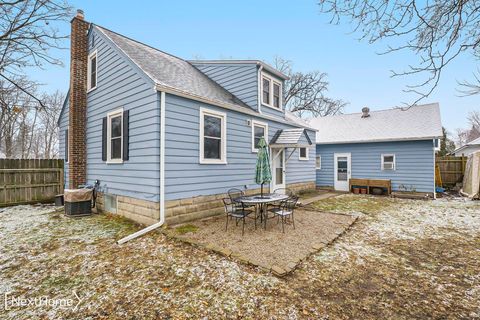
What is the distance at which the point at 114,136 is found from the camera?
7.35m

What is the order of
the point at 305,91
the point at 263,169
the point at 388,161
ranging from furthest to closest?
the point at 305,91, the point at 388,161, the point at 263,169

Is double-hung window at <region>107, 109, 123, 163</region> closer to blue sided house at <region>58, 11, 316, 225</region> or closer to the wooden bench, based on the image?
blue sided house at <region>58, 11, 316, 225</region>

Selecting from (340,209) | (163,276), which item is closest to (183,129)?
(163,276)

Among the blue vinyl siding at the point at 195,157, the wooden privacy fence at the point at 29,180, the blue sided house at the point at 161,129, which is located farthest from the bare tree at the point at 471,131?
the wooden privacy fence at the point at 29,180

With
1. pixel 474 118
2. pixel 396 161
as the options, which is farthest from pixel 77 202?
pixel 474 118

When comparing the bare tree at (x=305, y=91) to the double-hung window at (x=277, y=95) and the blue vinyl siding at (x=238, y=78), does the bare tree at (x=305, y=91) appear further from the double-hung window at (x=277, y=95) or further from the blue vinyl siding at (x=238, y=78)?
the blue vinyl siding at (x=238, y=78)

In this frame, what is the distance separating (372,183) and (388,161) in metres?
1.56

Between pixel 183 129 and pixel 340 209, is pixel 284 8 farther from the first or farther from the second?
pixel 340 209

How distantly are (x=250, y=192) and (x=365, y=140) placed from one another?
8481 mm

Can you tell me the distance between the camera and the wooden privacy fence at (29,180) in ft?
28.7

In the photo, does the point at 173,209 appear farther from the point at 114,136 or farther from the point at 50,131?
the point at 50,131

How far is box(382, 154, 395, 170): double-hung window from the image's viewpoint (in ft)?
41.1

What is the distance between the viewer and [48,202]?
9.72 meters

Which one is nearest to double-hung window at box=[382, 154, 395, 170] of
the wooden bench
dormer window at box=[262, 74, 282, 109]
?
the wooden bench
